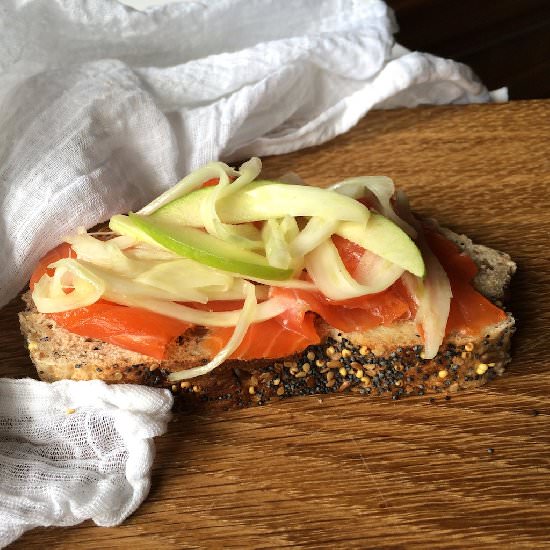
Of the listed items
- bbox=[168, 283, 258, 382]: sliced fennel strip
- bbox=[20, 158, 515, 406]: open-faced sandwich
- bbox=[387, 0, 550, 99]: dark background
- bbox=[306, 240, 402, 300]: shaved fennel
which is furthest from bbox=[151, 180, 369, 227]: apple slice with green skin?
bbox=[387, 0, 550, 99]: dark background

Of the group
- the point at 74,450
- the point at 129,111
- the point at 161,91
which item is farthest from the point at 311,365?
the point at 161,91

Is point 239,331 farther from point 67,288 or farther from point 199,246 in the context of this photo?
point 67,288

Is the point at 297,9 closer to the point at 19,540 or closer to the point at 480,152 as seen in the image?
the point at 480,152

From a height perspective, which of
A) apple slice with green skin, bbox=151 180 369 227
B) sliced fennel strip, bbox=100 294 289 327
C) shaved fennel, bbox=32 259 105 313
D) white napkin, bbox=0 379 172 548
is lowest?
white napkin, bbox=0 379 172 548

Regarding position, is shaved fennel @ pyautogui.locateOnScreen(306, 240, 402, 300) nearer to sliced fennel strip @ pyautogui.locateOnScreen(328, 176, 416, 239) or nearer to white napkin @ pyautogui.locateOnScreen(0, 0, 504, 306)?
sliced fennel strip @ pyautogui.locateOnScreen(328, 176, 416, 239)

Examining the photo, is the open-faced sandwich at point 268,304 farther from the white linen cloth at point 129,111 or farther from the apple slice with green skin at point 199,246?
the white linen cloth at point 129,111

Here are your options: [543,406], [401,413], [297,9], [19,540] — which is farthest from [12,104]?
[543,406]

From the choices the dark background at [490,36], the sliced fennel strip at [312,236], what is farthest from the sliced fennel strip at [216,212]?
the dark background at [490,36]
